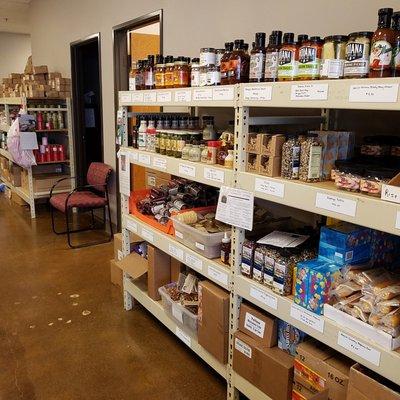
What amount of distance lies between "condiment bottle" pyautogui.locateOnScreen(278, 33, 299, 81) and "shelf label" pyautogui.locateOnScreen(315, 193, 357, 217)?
17.2 inches

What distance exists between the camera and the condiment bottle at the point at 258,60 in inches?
60.6

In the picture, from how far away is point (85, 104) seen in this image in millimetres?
5441

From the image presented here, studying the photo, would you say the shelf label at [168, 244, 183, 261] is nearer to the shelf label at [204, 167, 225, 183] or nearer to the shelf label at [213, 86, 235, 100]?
the shelf label at [204, 167, 225, 183]

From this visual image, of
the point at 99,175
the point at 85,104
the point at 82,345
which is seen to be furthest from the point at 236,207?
the point at 85,104

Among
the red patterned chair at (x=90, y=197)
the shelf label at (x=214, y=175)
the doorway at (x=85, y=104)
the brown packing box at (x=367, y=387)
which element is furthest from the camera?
the doorway at (x=85, y=104)

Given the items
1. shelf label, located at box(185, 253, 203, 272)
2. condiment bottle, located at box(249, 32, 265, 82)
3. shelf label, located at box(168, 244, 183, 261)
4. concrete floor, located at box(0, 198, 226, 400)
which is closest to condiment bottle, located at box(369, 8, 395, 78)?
condiment bottle, located at box(249, 32, 265, 82)

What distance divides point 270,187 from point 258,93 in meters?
0.36

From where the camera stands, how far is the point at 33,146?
4898 millimetres

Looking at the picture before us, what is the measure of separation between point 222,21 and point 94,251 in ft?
8.21

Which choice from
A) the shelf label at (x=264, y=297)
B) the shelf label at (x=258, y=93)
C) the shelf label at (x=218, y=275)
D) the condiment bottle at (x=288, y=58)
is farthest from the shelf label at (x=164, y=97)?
the shelf label at (x=264, y=297)

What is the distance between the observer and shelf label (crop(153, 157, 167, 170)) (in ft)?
7.09

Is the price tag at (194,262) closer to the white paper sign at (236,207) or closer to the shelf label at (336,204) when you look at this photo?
the white paper sign at (236,207)

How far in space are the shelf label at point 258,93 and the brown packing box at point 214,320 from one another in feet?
2.92

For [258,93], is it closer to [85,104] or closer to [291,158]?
[291,158]
